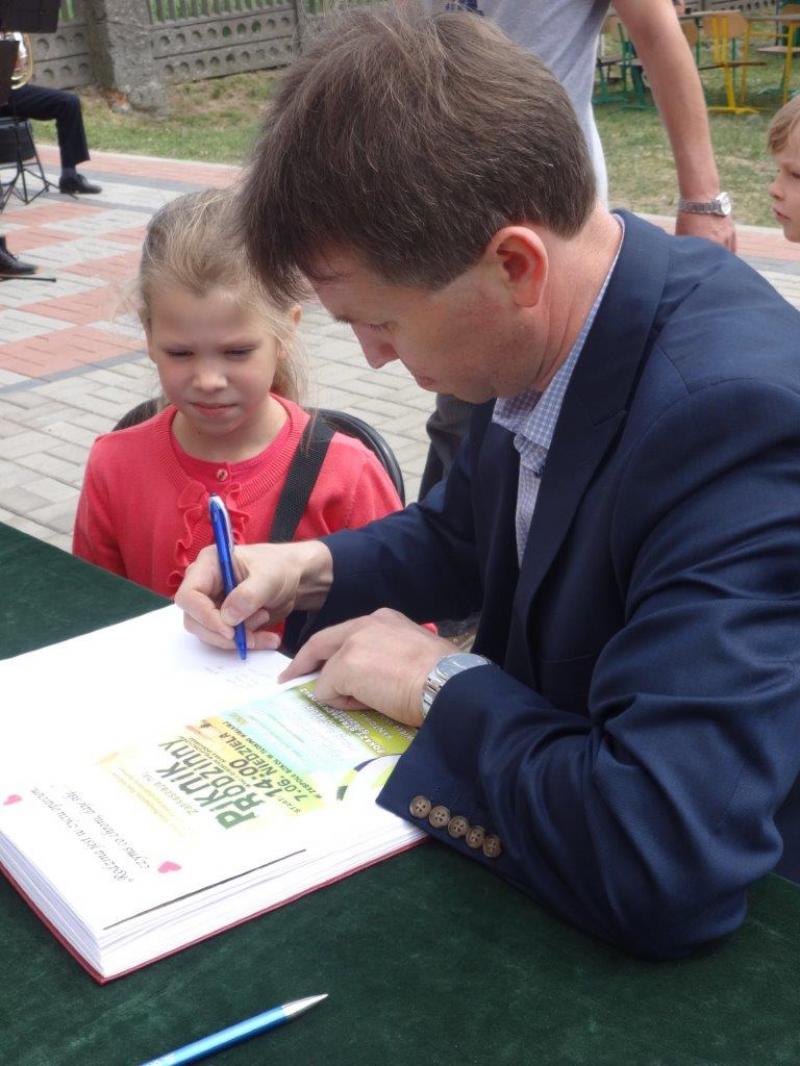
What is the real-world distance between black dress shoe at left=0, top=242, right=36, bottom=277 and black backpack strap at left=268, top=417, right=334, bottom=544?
542 centimetres

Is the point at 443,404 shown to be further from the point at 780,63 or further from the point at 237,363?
the point at 780,63

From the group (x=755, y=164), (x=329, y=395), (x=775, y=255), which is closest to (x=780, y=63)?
(x=755, y=164)

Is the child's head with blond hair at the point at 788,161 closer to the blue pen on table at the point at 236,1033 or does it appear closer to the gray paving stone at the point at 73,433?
the gray paving stone at the point at 73,433

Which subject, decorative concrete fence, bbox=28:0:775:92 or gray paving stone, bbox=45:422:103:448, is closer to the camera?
gray paving stone, bbox=45:422:103:448

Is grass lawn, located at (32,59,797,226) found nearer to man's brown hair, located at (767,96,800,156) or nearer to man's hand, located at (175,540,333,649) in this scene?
man's brown hair, located at (767,96,800,156)

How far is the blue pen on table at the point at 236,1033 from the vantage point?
92 cm

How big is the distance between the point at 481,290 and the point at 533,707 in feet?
1.22

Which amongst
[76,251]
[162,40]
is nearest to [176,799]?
[76,251]

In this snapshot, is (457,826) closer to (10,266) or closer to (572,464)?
(572,464)

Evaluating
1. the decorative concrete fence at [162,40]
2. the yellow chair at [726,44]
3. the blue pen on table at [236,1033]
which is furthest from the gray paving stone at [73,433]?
the yellow chair at [726,44]

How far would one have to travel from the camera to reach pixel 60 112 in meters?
9.43

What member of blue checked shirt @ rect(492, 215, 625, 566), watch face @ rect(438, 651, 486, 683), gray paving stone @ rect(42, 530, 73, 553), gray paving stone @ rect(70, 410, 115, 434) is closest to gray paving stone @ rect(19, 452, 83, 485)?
gray paving stone @ rect(70, 410, 115, 434)

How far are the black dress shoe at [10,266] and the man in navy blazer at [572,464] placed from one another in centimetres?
637

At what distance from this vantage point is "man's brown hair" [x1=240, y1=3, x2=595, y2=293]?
105cm
